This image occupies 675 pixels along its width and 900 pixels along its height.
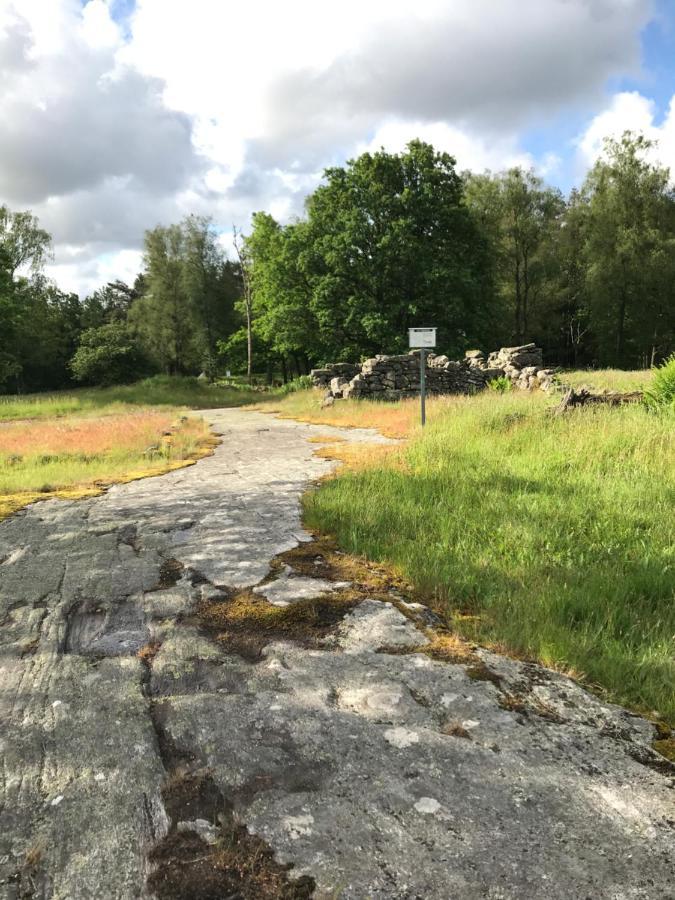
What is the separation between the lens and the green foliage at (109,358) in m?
38.3

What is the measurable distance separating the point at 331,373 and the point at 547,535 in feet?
70.0

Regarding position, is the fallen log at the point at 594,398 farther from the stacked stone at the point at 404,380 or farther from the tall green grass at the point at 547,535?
the stacked stone at the point at 404,380

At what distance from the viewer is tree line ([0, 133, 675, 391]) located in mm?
26953

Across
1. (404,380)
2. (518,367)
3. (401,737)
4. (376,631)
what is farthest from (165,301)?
(401,737)

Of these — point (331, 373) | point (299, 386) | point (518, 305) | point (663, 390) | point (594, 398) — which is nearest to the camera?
point (663, 390)

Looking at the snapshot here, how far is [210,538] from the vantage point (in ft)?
16.0

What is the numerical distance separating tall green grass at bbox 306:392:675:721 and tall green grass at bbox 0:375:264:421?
62.6 feet

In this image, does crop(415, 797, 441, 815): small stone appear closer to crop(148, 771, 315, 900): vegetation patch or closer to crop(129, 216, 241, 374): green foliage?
crop(148, 771, 315, 900): vegetation patch

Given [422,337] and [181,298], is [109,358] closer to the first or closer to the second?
[181,298]

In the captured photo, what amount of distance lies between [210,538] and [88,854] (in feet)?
10.8

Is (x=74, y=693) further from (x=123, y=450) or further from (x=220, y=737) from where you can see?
(x=123, y=450)

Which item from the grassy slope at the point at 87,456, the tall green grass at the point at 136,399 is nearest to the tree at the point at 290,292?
the tall green grass at the point at 136,399

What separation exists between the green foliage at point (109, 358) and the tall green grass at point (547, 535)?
116ft

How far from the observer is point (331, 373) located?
25.3m
